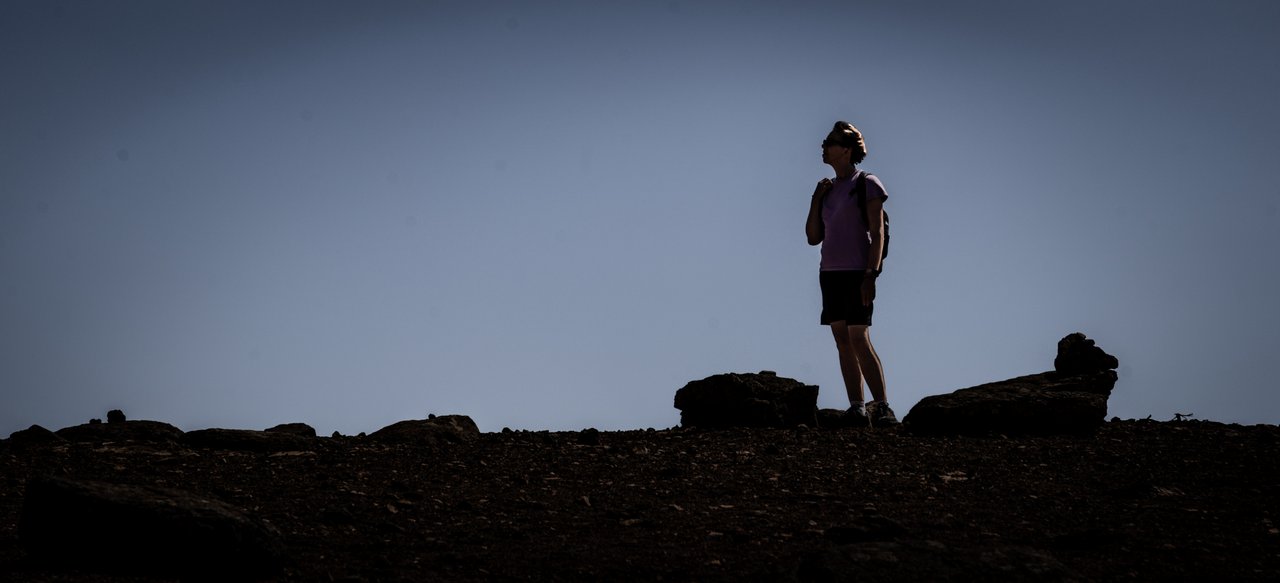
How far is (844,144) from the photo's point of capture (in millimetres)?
11656

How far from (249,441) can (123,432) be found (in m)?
1.50

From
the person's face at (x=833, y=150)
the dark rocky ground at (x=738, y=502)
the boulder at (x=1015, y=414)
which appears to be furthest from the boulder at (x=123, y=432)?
the boulder at (x=1015, y=414)

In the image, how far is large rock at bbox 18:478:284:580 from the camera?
6324 millimetres

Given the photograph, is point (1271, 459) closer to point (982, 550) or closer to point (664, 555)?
point (982, 550)

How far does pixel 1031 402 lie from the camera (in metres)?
11.0

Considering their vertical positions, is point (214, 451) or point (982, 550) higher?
point (214, 451)

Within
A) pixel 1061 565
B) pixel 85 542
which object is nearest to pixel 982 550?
pixel 1061 565

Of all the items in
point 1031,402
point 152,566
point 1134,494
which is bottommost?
point 152,566

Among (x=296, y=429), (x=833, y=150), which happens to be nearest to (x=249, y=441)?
(x=296, y=429)

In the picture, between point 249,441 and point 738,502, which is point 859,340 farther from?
point 249,441

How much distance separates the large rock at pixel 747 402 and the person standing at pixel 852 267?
541 millimetres

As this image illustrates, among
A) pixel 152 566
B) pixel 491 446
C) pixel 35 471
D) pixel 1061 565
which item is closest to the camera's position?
pixel 1061 565

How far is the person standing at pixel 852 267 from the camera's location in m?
11.3

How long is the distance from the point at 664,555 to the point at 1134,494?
12.6 feet
